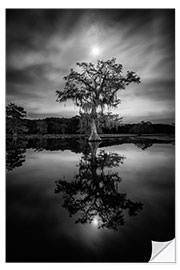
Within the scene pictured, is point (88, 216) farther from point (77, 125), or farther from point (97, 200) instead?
point (77, 125)

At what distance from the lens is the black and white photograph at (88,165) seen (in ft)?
3.35

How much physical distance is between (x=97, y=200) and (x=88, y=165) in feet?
3.19

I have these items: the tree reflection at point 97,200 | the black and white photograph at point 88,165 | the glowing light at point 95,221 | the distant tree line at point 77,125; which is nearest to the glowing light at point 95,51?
the black and white photograph at point 88,165

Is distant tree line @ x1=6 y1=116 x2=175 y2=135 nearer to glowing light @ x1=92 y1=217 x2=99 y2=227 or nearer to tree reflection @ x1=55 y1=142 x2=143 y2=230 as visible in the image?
tree reflection @ x1=55 y1=142 x2=143 y2=230

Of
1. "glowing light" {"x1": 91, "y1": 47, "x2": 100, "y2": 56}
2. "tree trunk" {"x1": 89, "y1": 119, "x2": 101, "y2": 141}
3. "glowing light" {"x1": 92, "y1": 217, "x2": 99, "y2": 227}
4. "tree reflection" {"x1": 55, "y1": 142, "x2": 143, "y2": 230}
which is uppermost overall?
"glowing light" {"x1": 91, "y1": 47, "x2": 100, "y2": 56}

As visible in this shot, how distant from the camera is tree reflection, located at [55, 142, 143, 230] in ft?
3.70

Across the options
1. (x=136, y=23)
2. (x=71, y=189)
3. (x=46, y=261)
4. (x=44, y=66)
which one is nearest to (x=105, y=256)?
(x=46, y=261)

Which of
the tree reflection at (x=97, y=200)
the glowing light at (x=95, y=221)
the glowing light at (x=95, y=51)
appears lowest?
the glowing light at (x=95, y=221)

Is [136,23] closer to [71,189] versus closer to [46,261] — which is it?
[71,189]

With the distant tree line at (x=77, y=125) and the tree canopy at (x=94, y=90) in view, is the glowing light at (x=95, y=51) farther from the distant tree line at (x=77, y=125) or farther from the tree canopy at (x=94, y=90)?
the tree canopy at (x=94, y=90)

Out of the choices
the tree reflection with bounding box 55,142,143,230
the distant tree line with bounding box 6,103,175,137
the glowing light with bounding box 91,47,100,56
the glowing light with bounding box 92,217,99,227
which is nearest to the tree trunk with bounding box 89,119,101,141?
the distant tree line with bounding box 6,103,175,137

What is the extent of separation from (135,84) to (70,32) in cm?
184

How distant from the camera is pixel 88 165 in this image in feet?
7.43

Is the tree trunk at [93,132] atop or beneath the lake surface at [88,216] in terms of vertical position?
atop
